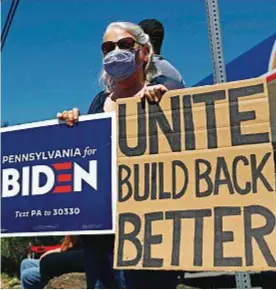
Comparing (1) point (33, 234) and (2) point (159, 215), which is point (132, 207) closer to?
(2) point (159, 215)

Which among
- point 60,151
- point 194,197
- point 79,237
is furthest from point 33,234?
point 194,197

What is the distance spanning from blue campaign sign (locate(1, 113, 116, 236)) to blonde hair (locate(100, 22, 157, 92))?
151mm

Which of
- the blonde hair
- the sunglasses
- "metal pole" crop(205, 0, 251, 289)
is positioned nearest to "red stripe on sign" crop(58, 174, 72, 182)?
the blonde hair

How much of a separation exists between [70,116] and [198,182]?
1.99ft

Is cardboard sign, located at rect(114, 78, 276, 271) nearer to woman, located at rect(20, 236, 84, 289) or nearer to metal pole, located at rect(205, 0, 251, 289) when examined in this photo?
metal pole, located at rect(205, 0, 251, 289)

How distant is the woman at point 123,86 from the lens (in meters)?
2.02

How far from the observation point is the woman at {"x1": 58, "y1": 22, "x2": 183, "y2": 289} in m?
2.02

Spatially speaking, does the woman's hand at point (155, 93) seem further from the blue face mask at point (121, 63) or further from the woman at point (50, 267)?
the woman at point (50, 267)

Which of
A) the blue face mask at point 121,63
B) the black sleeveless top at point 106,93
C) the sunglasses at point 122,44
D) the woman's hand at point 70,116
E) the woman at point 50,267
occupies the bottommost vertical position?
the woman at point 50,267

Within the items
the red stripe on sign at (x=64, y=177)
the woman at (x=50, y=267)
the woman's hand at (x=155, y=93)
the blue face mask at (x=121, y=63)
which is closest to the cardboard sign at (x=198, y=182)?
the woman's hand at (x=155, y=93)

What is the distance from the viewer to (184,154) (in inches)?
76.4

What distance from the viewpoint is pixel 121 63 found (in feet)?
6.78

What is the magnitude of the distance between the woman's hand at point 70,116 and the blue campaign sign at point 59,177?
0.8 inches

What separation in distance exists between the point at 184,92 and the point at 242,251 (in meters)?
0.59
